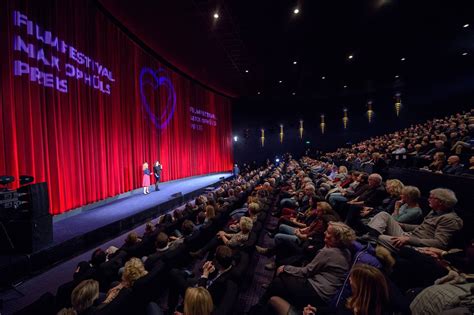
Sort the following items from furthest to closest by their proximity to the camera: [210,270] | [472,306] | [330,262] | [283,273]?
[210,270], [283,273], [330,262], [472,306]

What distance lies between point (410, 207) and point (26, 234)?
5085 millimetres

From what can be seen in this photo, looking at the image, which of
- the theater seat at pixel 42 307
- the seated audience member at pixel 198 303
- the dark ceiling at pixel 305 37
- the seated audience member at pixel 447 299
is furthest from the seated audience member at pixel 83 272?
the dark ceiling at pixel 305 37

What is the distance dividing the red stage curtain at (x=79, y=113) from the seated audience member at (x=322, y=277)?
4767 mm

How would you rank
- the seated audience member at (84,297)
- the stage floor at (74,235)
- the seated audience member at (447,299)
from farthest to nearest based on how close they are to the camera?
the stage floor at (74,235) < the seated audience member at (84,297) < the seated audience member at (447,299)

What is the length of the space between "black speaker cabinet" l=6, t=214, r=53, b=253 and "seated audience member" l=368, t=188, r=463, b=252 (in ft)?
14.4

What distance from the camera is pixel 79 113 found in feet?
18.4

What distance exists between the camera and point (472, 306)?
121 cm

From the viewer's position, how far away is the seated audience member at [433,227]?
81.6 inches

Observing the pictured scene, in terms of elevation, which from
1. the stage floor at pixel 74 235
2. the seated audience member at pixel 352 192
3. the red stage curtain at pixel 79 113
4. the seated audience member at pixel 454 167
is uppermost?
the red stage curtain at pixel 79 113

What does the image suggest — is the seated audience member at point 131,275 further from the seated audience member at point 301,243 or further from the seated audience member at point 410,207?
the seated audience member at point 410,207

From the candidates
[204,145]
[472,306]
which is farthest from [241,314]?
[204,145]

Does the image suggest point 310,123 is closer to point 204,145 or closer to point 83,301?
point 204,145

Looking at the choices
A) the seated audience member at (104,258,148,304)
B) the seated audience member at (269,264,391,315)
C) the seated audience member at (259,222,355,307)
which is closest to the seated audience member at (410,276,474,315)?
the seated audience member at (269,264,391,315)

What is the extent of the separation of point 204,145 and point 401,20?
10435 millimetres
